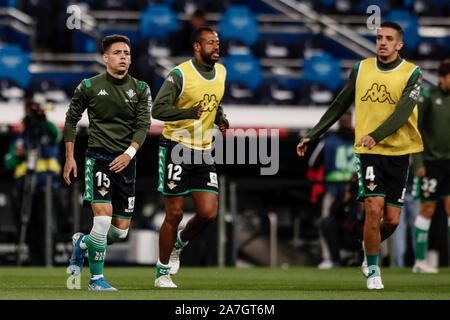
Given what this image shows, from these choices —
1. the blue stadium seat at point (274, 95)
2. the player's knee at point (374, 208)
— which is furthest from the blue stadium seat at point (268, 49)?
the player's knee at point (374, 208)

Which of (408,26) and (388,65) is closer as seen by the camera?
(388,65)

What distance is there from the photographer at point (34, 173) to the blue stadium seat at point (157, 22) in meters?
Result: 5.20

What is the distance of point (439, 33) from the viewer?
20.9m

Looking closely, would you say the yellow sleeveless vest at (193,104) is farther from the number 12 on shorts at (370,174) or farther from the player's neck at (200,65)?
the number 12 on shorts at (370,174)

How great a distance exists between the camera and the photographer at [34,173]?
1398cm

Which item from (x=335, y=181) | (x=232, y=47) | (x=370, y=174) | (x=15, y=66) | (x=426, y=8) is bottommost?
(x=335, y=181)

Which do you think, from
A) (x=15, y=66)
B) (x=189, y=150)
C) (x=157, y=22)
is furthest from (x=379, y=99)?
(x=157, y=22)

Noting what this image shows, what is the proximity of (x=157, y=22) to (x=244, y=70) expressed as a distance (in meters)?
1.94

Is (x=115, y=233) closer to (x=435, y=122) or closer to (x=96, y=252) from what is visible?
(x=96, y=252)

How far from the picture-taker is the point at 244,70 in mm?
18297

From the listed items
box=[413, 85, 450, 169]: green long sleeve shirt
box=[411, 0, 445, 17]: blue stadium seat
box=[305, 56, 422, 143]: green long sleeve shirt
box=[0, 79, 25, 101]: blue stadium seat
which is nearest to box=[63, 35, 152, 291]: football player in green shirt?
box=[305, 56, 422, 143]: green long sleeve shirt

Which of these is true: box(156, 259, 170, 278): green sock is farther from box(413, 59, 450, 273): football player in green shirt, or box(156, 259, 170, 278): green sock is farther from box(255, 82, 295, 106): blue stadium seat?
box(255, 82, 295, 106): blue stadium seat

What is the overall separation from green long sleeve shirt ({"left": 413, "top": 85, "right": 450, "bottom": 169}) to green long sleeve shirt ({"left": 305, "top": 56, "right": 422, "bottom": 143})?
3.20 metres
